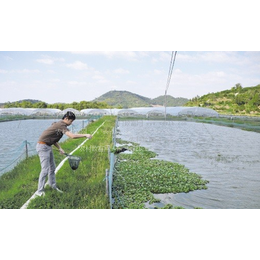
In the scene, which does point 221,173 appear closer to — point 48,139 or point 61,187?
point 61,187

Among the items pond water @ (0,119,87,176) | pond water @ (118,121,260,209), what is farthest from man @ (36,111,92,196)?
pond water @ (118,121,260,209)

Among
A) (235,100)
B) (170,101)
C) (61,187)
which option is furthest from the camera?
(170,101)

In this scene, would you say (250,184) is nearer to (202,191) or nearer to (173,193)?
(202,191)

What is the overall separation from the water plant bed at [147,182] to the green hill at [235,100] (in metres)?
33.0

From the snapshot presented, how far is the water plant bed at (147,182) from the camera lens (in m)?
4.93

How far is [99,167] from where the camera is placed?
668 centimetres

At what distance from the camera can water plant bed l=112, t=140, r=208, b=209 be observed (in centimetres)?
493

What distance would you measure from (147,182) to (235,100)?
4464 cm

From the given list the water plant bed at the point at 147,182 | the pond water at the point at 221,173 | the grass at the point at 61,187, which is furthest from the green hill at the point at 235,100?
the grass at the point at 61,187

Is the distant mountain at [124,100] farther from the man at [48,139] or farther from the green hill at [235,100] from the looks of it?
the man at [48,139]

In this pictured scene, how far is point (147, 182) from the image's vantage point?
5.90 metres

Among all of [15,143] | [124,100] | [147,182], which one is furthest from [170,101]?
[147,182]

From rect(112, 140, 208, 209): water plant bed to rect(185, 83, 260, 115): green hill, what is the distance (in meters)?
33.0

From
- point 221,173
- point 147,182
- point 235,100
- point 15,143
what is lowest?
point 15,143
